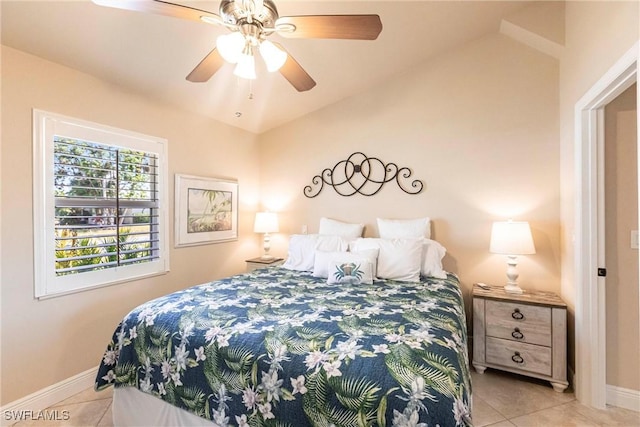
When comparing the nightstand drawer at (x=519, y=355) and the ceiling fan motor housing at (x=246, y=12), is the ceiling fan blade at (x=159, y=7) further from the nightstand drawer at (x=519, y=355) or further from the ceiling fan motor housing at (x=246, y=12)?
the nightstand drawer at (x=519, y=355)

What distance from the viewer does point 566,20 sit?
95.3 inches

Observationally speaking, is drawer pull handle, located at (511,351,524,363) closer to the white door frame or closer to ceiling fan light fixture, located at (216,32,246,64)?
the white door frame

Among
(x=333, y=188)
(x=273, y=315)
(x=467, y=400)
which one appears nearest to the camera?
(x=467, y=400)

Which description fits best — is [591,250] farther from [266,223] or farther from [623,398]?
[266,223]

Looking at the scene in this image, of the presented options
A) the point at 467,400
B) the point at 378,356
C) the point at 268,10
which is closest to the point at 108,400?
the point at 378,356

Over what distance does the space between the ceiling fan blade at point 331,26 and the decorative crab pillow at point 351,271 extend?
1634mm

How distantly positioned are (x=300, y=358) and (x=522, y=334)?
6.71ft

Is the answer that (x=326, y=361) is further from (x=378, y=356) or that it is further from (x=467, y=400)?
(x=467, y=400)

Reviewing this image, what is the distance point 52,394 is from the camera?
7.09 ft

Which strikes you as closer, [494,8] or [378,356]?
[378,356]

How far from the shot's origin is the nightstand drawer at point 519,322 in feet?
7.61

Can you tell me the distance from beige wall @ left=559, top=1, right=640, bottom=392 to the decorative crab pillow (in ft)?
5.00

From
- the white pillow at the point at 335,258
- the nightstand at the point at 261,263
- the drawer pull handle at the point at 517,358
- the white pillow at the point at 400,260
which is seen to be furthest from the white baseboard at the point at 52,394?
the drawer pull handle at the point at 517,358

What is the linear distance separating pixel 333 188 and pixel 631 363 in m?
2.91
